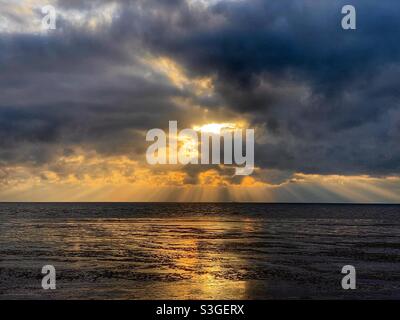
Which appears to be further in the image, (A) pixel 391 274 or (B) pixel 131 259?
(B) pixel 131 259

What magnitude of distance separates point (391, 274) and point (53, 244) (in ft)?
130

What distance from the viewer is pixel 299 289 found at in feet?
96.6

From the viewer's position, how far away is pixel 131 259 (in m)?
42.4

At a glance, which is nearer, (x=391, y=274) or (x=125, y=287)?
(x=125, y=287)

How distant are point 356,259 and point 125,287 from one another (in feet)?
83.5

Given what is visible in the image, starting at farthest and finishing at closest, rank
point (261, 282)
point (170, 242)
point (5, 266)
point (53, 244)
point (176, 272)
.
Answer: point (170, 242) → point (53, 244) → point (5, 266) → point (176, 272) → point (261, 282)

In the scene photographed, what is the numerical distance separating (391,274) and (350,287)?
7284 mm
